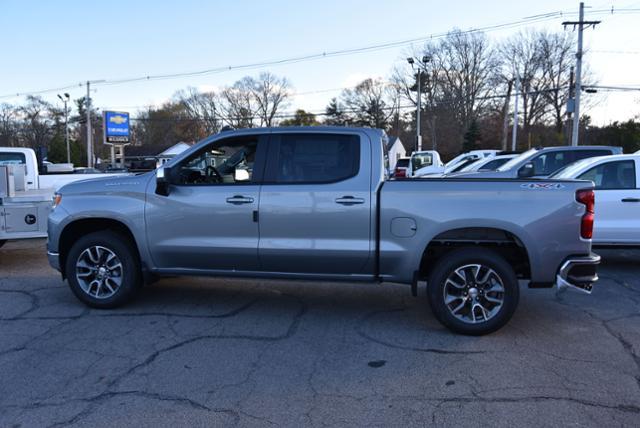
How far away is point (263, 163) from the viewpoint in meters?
5.37

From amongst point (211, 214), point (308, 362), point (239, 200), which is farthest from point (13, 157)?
point (308, 362)

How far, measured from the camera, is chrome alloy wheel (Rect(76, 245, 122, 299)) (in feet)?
18.7

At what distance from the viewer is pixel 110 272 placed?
5.71 metres

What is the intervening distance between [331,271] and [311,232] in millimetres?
449

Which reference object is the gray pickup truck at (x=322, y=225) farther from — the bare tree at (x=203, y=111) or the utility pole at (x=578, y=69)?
the bare tree at (x=203, y=111)

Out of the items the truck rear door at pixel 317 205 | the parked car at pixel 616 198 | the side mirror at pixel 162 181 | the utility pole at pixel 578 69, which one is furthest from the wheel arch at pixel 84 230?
the utility pole at pixel 578 69

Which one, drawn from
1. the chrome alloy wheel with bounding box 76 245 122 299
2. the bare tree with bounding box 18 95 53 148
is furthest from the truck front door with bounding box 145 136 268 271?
the bare tree with bounding box 18 95 53 148

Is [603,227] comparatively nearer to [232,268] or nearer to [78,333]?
[232,268]

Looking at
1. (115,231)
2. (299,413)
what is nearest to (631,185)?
(299,413)

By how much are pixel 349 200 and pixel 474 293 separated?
4.92 feet

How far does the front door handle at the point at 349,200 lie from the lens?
16.5 feet

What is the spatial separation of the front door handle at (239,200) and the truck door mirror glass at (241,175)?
23cm

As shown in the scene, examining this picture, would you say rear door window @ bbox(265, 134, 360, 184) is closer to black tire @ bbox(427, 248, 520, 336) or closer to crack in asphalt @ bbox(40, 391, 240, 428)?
black tire @ bbox(427, 248, 520, 336)

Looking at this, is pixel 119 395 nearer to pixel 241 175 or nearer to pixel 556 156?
pixel 241 175
